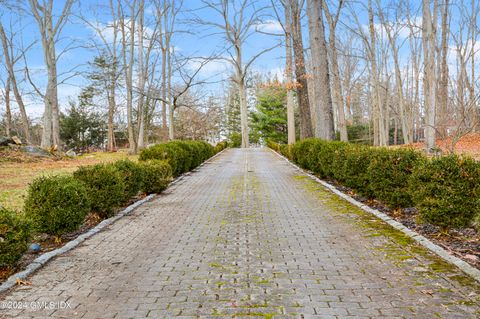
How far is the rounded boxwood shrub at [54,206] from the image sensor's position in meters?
5.50

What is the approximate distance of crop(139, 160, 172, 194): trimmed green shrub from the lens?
32.5ft

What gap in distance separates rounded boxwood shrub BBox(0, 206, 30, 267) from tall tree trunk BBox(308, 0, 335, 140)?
1225 cm

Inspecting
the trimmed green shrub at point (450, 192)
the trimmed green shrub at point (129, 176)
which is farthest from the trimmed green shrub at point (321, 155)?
the trimmed green shrub at point (129, 176)

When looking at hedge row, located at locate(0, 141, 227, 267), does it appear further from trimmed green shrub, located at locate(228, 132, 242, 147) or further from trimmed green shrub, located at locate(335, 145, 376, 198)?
trimmed green shrub, located at locate(228, 132, 242, 147)

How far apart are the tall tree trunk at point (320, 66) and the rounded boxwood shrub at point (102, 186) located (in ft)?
31.5

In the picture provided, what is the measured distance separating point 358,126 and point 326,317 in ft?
137

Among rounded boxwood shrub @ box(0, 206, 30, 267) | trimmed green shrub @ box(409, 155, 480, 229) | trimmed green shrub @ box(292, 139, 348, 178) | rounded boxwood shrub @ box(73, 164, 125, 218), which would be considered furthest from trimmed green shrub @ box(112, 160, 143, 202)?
trimmed green shrub @ box(409, 155, 480, 229)

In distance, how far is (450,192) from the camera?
5.24m

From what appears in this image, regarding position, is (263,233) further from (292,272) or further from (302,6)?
(302,6)

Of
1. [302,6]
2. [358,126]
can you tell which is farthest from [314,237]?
[358,126]

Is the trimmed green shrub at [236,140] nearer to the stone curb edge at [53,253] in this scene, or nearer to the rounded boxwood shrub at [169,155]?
the rounded boxwood shrub at [169,155]

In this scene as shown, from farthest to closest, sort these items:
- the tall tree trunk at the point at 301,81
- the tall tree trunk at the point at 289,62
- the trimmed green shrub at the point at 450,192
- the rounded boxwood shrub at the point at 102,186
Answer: the tall tree trunk at the point at 289,62, the tall tree trunk at the point at 301,81, the rounded boxwood shrub at the point at 102,186, the trimmed green shrub at the point at 450,192

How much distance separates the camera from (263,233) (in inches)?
233

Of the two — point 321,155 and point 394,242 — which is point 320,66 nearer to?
point 321,155
